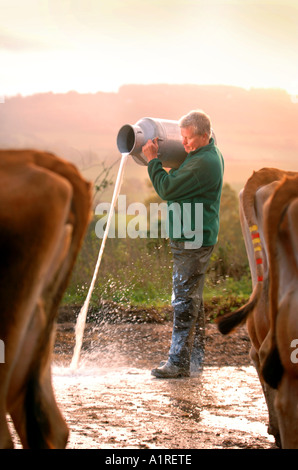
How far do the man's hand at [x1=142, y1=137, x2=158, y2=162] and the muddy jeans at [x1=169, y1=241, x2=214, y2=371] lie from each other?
0.82 m

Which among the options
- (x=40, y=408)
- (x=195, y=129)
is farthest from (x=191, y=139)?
(x=40, y=408)

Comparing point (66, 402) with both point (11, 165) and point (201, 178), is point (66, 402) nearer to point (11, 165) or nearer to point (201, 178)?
point (201, 178)

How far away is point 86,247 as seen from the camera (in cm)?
1062

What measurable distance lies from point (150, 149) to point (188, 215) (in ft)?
2.31

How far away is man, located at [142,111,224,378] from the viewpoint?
6.25 metres

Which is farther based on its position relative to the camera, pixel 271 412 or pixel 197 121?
pixel 197 121

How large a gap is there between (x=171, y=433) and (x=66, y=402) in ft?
3.83

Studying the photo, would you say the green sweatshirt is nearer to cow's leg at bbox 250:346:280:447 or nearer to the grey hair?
the grey hair

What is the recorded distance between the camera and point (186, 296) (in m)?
6.32

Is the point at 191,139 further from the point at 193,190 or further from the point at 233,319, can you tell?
the point at 233,319

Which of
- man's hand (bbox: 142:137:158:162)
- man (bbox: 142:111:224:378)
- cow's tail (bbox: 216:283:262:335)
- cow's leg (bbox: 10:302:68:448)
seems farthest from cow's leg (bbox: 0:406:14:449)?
man's hand (bbox: 142:137:158:162)

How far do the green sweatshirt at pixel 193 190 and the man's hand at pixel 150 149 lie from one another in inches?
3.6

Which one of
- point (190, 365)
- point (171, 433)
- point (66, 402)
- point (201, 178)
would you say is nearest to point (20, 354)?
point (171, 433)

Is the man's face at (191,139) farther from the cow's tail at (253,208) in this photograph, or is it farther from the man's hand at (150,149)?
the cow's tail at (253,208)
